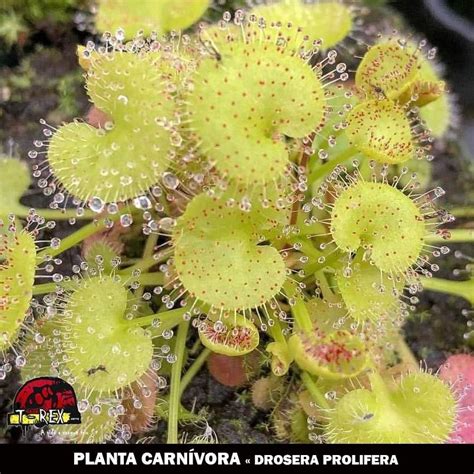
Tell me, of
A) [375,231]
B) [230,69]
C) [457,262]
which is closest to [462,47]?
[457,262]

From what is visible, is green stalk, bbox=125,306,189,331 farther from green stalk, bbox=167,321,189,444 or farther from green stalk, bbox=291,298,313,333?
green stalk, bbox=291,298,313,333

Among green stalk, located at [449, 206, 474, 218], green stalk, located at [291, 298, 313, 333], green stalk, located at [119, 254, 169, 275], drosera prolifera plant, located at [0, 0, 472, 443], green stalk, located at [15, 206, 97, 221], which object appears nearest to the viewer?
drosera prolifera plant, located at [0, 0, 472, 443]

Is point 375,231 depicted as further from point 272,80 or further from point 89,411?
point 89,411

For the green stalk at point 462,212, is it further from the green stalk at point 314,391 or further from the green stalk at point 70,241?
the green stalk at point 70,241

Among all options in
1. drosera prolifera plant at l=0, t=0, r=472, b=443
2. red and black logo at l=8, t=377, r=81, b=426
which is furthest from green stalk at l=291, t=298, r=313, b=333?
red and black logo at l=8, t=377, r=81, b=426

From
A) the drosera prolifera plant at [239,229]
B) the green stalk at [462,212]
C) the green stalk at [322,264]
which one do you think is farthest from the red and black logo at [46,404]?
the green stalk at [462,212]
